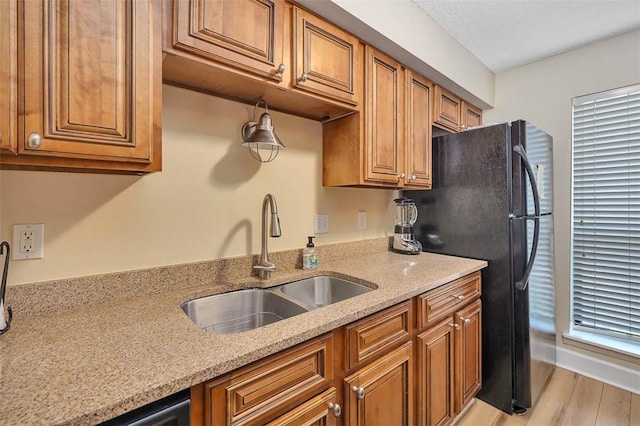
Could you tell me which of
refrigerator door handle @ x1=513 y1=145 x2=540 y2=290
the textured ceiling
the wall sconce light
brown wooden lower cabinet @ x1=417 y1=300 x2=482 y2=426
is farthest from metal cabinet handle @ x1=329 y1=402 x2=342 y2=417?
the textured ceiling

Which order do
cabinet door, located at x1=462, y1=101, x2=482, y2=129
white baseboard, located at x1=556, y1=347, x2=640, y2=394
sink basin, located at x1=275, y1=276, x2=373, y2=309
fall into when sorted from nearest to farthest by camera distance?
sink basin, located at x1=275, y1=276, x2=373, y2=309 < white baseboard, located at x1=556, y1=347, x2=640, y2=394 < cabinet door, located at x1=462, y1=101, x2=482, y2=129

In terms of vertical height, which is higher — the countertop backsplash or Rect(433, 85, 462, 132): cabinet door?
Rect(433, 85, 462, 132): cabinet door

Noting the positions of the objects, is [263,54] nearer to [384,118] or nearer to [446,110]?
[384,118]

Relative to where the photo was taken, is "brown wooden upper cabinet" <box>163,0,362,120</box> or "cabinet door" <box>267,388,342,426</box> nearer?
"cabinet door" <box>267,388,342,426</box>

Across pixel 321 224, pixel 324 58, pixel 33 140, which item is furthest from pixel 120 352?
pixel 324 58

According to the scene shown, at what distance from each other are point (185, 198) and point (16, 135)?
1.97 ft

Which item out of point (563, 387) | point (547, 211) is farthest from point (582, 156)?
point (563, 387)

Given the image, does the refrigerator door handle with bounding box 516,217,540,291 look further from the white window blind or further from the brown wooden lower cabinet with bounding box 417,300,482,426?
the white window blind

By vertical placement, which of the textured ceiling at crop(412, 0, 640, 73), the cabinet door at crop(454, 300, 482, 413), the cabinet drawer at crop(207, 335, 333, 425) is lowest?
the cabinet door at crop(454, 300, 482, 413)

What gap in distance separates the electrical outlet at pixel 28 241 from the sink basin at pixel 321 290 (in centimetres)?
91

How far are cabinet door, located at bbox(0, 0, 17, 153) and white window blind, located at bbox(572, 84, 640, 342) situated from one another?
3092 mm

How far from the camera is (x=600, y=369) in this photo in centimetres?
212

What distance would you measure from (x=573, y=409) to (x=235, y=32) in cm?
276

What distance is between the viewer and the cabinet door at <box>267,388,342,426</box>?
86 centimetres
